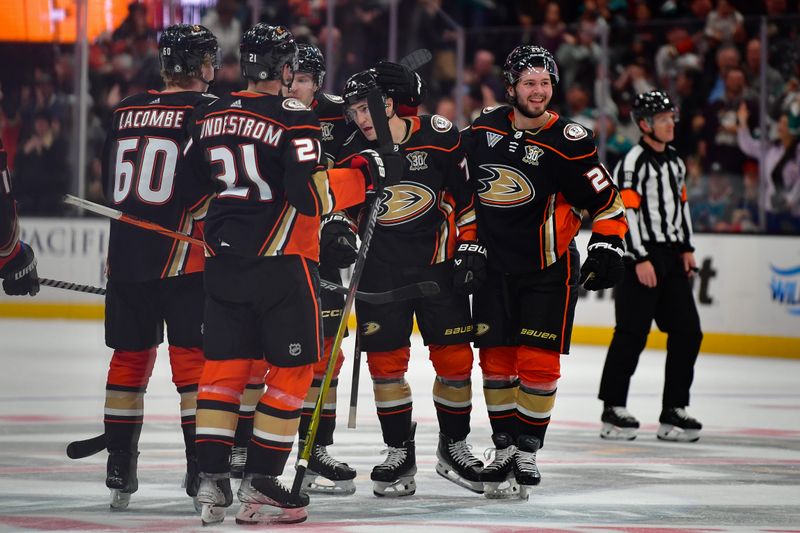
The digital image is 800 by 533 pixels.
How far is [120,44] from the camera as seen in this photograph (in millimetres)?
11938

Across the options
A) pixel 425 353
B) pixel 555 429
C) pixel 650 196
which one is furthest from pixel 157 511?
pixel 425 353

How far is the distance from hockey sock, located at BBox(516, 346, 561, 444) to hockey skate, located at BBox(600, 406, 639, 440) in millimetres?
1615

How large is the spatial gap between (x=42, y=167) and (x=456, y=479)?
7.88m

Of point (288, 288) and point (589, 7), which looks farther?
point (589, 7)

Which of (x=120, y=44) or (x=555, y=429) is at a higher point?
(x=120, y=44)

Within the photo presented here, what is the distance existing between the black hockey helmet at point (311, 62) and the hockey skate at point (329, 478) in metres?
1.27

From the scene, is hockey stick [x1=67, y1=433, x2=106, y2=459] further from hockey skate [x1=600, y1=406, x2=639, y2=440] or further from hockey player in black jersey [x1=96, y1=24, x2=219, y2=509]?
hockey skate [x1=600, y1=406, x2=639, y2=440]

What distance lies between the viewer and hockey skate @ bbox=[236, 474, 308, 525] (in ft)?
12.9

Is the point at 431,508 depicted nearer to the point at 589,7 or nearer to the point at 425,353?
the point at 425,353

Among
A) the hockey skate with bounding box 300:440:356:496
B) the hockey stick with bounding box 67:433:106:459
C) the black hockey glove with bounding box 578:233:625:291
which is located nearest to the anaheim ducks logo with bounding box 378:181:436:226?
the black hockey glove with bounding box 578:233:625:291

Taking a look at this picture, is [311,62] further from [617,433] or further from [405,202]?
[617,433]

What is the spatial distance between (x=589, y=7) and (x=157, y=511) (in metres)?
8.86

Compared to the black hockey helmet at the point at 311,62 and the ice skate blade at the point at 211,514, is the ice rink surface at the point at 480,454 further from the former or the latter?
the black hockey helmet at the point at 311,62

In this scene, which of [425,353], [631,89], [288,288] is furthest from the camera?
[631,89]
